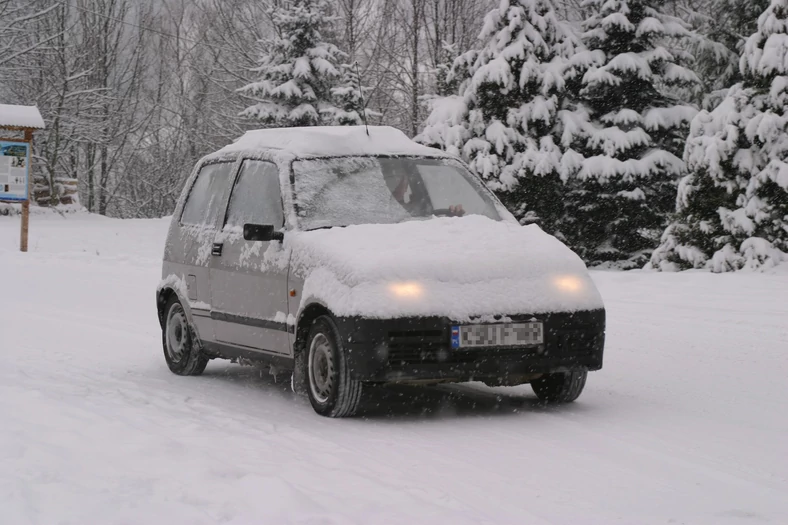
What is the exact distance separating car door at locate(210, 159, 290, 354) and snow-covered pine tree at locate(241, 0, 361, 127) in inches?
812

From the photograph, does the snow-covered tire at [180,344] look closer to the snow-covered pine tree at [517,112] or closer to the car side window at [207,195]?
the car side window at [207,195]

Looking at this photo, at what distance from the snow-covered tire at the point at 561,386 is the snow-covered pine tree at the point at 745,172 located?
9.56 metres

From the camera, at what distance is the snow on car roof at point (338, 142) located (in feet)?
25.3

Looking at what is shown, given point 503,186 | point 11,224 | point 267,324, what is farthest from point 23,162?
point 267,324

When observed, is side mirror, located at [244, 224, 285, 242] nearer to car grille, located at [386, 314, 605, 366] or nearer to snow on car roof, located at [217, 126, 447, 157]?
snow on car roof, located at [217, 126, 447, 157]

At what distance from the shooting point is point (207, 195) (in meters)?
8.72

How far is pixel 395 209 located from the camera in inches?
290

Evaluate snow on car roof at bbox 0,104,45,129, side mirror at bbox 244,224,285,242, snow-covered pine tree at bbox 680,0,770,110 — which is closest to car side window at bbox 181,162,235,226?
side mirror at bbox 244,224,285,242

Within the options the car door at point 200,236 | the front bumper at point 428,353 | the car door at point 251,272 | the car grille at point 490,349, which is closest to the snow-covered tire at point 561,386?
the car grille at point 490,349

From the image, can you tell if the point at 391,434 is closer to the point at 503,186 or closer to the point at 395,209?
the point at 395,209

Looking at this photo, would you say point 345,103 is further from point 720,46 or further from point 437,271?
point 437,271

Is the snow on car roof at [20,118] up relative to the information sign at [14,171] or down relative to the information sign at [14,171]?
up

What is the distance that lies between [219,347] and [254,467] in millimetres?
3197

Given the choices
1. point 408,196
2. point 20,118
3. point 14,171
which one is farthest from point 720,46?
point 408,196
